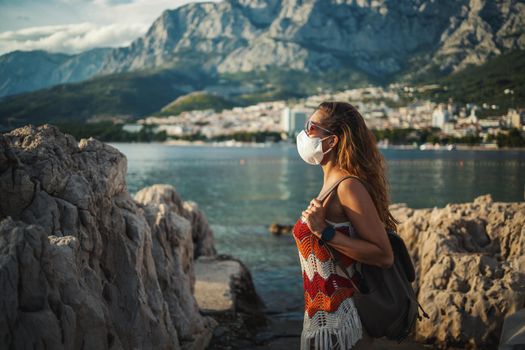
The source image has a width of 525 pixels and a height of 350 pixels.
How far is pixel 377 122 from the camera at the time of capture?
14250 centimetres

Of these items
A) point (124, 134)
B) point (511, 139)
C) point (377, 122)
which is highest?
point (377, 122)

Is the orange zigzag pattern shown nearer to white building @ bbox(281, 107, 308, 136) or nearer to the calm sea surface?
the calm sea surface

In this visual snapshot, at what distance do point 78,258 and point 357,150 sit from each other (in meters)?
2.07

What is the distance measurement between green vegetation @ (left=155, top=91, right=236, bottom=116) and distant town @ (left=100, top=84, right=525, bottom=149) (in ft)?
19.9

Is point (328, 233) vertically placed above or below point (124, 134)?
above

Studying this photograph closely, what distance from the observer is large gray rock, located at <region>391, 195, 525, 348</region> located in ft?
21.3

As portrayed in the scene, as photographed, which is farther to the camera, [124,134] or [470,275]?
[124,134]

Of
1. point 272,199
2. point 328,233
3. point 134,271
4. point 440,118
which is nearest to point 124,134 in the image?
point 440,118

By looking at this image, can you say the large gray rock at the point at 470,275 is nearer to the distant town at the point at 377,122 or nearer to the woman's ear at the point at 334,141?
the woman's ear at the point at 334,141

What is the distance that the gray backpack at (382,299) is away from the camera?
2.42 meters

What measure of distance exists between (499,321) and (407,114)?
150224 millimetres

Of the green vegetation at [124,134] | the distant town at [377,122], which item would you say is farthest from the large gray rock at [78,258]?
the distant town at [377,122]

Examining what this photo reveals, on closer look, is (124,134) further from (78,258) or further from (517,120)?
(78,258)

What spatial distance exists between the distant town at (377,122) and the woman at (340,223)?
82.5 m
